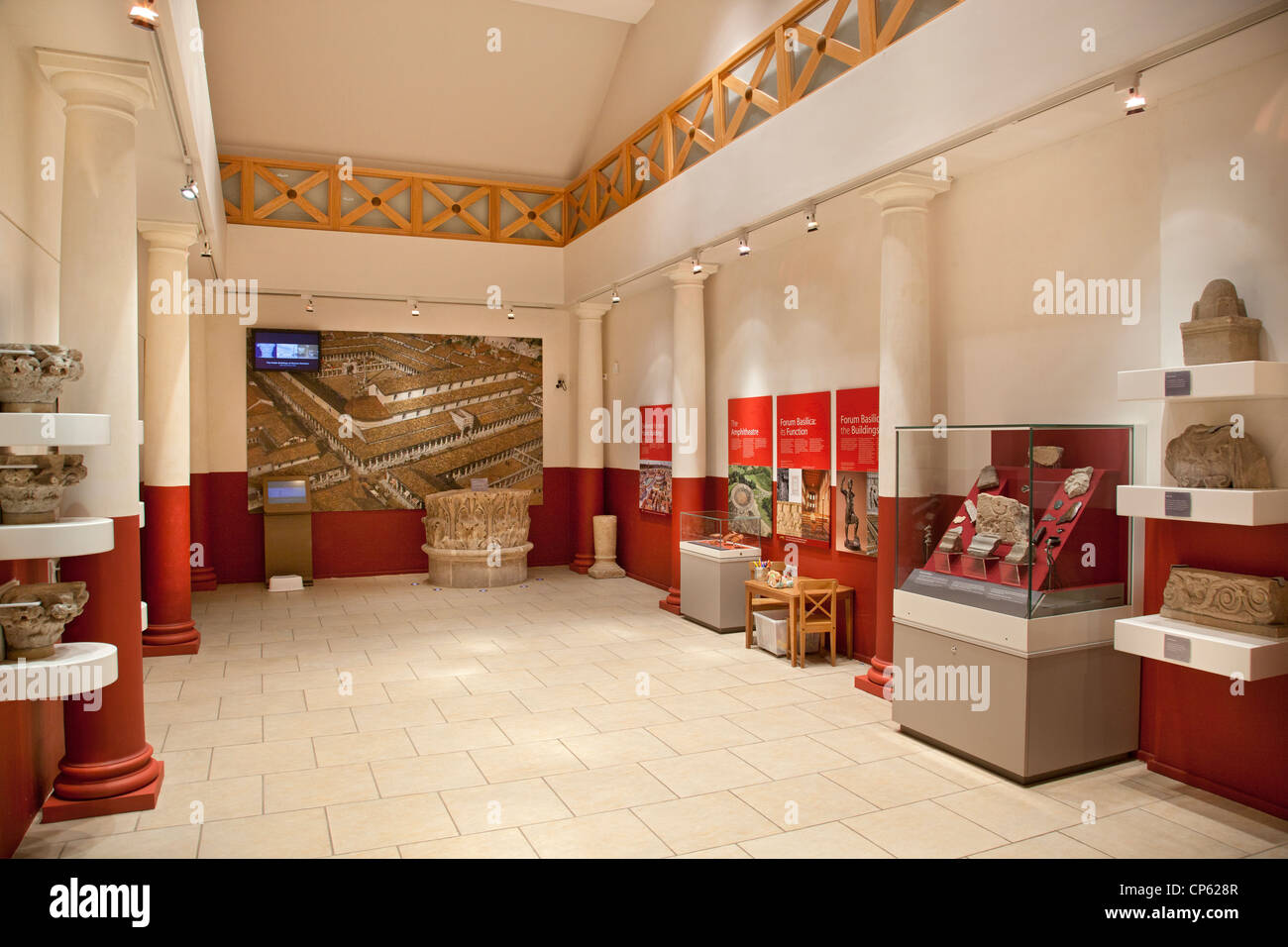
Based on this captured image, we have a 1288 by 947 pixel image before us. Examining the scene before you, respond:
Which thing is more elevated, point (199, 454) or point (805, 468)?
point (199, 454)

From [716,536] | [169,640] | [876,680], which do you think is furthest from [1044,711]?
[169,640]

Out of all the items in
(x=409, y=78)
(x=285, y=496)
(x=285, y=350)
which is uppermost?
(x=409, y=78)

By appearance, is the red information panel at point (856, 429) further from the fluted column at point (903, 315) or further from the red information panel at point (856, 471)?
the fluted column at point (903, 315)

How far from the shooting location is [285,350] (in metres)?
12.1

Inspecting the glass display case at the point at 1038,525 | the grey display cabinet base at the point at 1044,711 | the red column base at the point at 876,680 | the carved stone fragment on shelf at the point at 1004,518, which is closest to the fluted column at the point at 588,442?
the red column base at the point at 876,680

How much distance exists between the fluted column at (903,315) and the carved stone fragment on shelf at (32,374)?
16.8ft

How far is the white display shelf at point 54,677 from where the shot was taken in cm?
366

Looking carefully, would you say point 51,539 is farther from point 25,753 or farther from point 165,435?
point 165,435

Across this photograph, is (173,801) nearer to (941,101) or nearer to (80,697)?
(80,697)

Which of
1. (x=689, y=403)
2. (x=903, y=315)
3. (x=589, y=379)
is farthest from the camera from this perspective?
(x=589, y=379)

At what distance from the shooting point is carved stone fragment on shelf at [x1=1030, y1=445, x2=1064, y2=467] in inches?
197

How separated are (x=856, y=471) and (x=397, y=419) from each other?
7437 millimetres

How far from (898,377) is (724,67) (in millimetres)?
3815

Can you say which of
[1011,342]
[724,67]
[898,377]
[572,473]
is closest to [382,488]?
[572,473]
